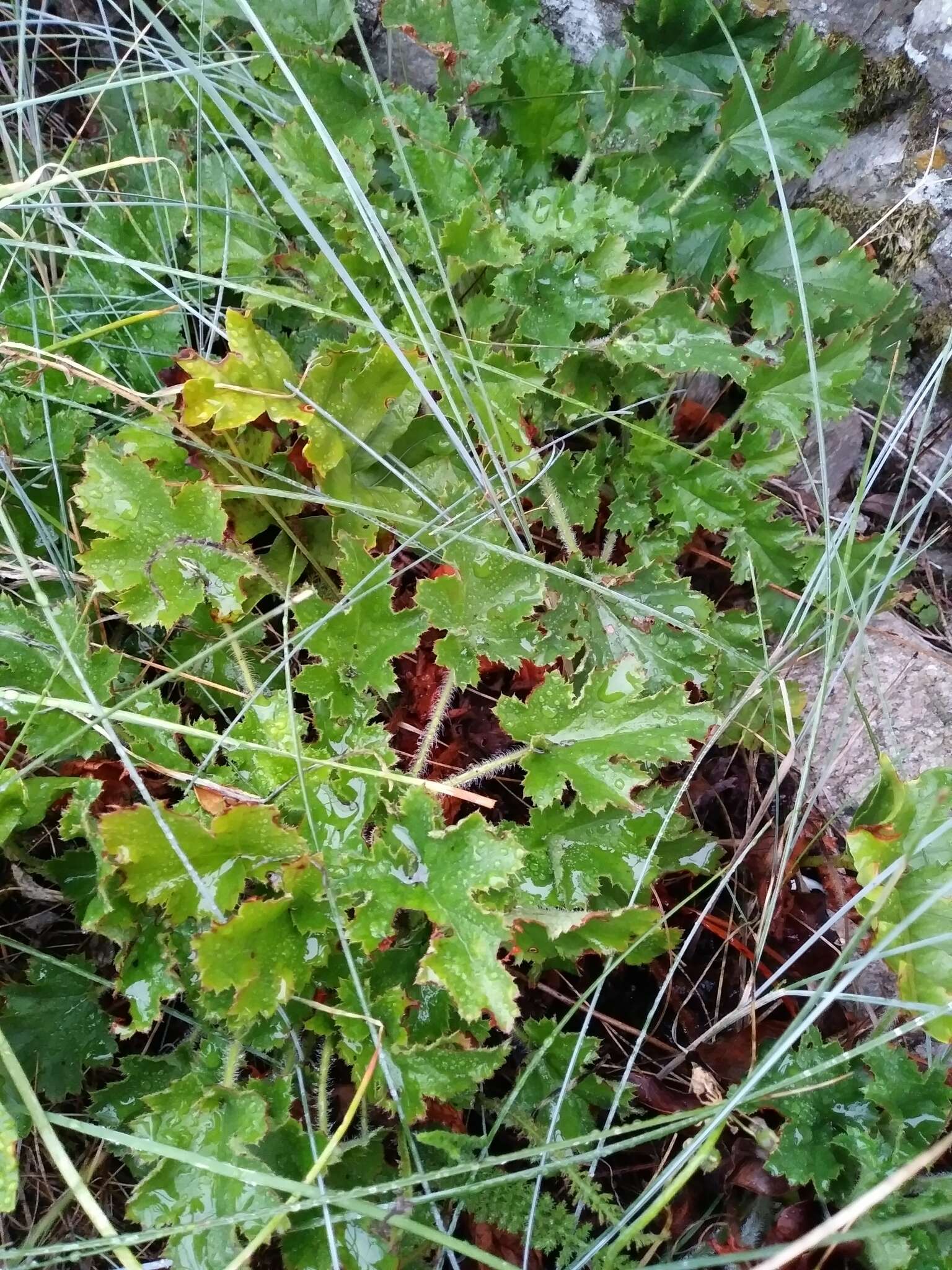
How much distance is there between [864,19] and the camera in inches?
66.5

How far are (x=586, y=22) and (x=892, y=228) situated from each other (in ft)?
2.59

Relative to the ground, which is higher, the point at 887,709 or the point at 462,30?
the point at 462,30

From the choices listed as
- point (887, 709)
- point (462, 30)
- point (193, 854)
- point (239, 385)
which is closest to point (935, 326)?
point (887, 709)

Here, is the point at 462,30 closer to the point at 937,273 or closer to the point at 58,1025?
the point at 937,273

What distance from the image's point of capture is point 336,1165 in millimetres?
1290

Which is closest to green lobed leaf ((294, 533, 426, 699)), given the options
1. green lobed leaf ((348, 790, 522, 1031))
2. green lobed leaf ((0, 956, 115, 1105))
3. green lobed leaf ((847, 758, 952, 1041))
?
green lobed leaf ((348, 790, 522, 1031))

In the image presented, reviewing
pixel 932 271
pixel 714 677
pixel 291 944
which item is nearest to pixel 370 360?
pixel 714 677

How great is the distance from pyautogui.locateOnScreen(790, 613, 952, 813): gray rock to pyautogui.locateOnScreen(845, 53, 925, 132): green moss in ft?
3.48

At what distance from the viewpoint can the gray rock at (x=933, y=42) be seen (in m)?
1.61

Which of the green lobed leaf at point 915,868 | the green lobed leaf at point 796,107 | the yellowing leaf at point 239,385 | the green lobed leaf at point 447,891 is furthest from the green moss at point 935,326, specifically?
the green lobed leaf at point 447,891

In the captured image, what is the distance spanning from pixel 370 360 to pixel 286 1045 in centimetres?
115

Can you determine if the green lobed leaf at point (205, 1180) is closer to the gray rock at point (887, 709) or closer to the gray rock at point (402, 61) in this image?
the gray rock at point (887, 709)

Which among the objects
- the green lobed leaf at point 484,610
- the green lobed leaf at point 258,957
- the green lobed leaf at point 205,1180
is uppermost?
the green lobed leaf at point 484,610

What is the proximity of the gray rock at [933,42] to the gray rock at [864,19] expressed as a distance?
23 millimetres
